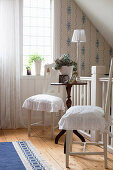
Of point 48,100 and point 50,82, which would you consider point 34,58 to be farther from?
point 48,100

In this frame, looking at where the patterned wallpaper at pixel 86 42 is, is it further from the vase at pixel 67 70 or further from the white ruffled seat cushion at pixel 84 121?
the white ruffled seat cushion at pixel 84 121

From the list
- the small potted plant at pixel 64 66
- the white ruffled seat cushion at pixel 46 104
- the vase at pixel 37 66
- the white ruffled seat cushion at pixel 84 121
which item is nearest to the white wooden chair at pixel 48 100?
the white ruffled seat cushion at pixel 46 104

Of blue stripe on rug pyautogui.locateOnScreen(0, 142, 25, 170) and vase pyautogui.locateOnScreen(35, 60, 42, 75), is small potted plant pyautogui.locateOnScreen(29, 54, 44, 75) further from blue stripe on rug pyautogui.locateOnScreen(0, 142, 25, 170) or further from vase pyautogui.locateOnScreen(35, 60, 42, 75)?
blue stripe on rug pyautogui.locateOnScreen(0, 142, 25, 170)

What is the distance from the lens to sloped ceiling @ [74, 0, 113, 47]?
4.39m

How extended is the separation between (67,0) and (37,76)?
4.80 feet

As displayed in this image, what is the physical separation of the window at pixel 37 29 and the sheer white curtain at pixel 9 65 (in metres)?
0.28

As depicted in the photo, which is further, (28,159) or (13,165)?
(28,159)

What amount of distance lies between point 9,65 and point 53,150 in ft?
6.08

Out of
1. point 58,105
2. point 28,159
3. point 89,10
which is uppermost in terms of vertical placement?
point 89,10

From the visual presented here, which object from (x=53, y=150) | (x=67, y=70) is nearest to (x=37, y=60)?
(x=67, y=70)

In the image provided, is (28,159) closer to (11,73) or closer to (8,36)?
(11,73)

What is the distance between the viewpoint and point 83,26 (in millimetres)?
5176

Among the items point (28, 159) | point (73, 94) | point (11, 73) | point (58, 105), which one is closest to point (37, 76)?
point (11, 73)

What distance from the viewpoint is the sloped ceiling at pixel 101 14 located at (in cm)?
439
